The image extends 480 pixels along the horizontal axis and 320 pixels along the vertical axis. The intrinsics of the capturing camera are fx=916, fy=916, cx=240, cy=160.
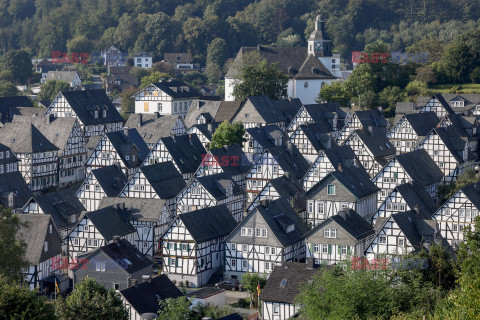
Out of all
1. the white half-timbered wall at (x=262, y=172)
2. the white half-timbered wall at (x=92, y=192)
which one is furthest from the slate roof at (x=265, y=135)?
the white half-timbered wall at (x=92, y=192)

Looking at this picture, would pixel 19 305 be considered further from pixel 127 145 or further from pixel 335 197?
pixel 127 145

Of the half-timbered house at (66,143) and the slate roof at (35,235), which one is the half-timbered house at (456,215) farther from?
the half-timbered house at (66,143)

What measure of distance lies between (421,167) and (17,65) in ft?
321

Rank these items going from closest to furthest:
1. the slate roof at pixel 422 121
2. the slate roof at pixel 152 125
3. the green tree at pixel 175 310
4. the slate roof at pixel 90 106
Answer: the green tree at pixel 175 310 → the slate roof at pixel 422 121 → the slate roof at pixel 152 125 → the slate roof at pixel 90 106

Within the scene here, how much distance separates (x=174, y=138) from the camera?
8500 cm

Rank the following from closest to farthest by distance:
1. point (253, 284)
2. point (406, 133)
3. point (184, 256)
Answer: point (253, 284), point (184, 256), point (406, 133)

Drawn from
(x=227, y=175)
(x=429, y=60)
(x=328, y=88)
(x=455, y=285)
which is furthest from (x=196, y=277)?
(x=429, y=60)

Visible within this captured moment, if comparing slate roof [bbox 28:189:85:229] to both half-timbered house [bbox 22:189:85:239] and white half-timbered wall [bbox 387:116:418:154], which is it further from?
white half-timbered wall [bbox 387:116:418:154]

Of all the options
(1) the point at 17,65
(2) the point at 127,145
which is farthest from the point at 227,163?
(1) the point at 17,65

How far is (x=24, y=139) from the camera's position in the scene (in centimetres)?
9012

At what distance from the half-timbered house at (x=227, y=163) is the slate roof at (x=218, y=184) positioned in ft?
11.7

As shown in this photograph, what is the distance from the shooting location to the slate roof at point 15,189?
74250mm

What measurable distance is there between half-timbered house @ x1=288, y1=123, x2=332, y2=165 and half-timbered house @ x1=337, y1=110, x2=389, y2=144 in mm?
3260

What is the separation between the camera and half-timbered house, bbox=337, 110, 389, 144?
9416 centimetres
